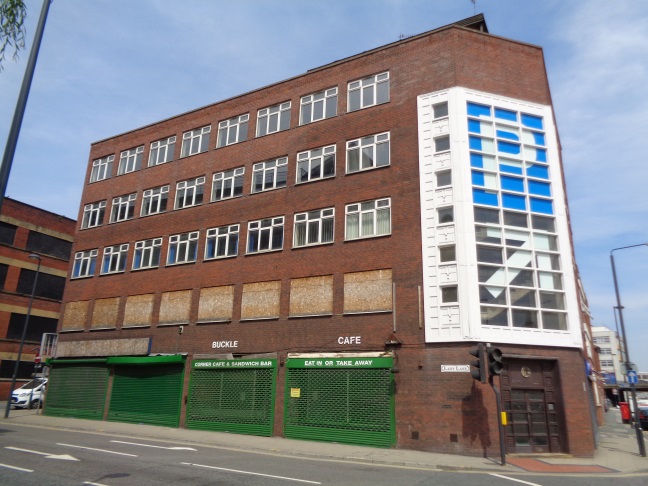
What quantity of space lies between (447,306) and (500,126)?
8.64 meters

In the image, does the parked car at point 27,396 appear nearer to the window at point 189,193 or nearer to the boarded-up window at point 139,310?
the boarded-up window at point 139,310

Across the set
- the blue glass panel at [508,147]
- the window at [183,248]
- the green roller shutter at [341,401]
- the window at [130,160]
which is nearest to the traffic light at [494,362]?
the green roller shutter at [341,401]

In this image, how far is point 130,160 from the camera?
110ft

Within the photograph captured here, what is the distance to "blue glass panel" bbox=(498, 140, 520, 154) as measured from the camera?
21.7m

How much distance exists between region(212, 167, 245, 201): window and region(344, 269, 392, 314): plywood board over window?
910 centimetres

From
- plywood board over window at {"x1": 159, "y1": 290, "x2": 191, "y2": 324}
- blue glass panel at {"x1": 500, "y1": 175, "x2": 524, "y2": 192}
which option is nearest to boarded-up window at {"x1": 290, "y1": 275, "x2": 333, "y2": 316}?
plywood board over window at {"x1": 159, "y1": 290, "x2": 191, "y2": 324}

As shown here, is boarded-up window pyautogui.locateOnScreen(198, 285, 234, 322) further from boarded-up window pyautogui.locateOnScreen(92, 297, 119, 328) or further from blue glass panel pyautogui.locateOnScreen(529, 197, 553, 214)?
blue glass panel pyautogui.locateOnScreen(529, 197, 553, 214)

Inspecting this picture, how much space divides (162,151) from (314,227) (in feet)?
44.9

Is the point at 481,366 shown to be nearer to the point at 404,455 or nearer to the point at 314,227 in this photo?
the point at 404,455

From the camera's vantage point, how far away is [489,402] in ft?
59.0

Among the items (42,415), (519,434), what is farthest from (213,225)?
(519,434)

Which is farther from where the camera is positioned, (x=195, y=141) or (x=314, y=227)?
(x=195, y=141)

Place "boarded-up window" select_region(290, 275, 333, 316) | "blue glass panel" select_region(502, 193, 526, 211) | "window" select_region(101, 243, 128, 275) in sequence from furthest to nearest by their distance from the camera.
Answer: "window" select_region(101, 243, 128, 275)
"boarded-up window" select_region(290, 275, 333, 316)
"blue glass panel" select_region(502, 193, 526, 211)

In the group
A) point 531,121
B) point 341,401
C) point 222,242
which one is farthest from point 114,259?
point 531,121
